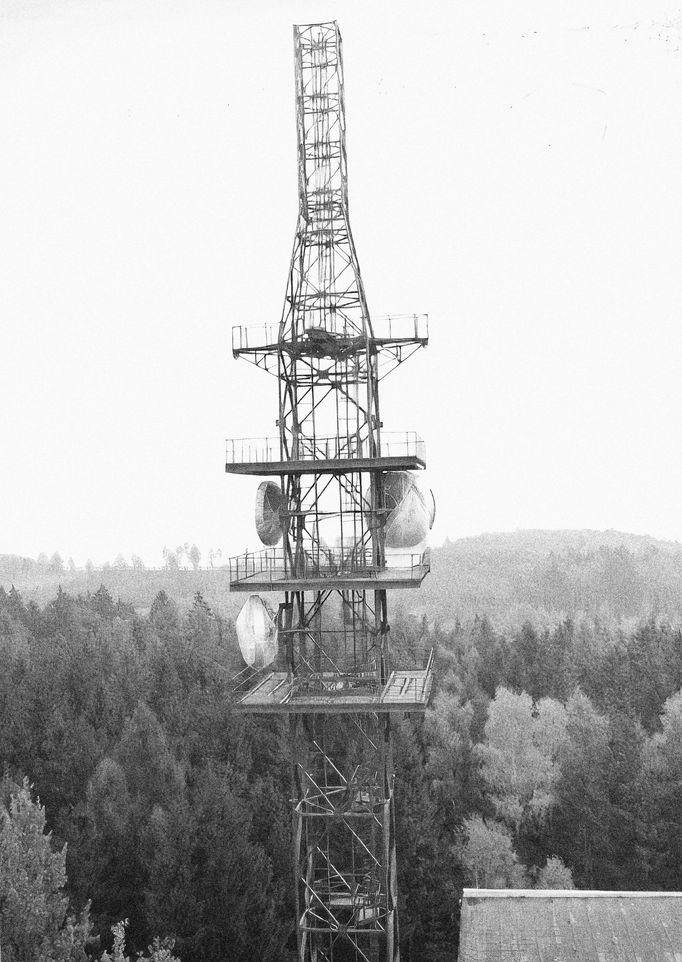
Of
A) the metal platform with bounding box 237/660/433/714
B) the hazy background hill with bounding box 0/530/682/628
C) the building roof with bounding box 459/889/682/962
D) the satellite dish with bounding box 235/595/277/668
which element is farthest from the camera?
the hazy background hill with bounding box 0/530/682/628

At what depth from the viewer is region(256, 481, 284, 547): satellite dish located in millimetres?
16125

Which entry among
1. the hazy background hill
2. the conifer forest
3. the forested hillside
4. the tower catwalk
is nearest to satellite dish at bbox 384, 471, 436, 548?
the tower catwalk

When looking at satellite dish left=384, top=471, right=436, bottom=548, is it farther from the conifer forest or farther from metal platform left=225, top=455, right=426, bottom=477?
the conifer forest

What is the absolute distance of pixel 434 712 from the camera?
33062 mm

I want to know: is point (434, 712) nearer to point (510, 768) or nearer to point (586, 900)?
point (510, 768)

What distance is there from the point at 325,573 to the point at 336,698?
2.21 m

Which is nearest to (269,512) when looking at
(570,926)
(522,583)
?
(570,926)

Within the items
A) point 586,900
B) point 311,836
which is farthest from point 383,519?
point 586,900

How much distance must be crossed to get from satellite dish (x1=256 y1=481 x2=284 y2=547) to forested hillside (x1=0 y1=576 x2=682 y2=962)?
746 centimetres

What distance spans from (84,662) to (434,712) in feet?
43.3

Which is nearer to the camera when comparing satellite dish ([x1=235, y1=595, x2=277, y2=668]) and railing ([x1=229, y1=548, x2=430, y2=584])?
satellite dish ([x1=235, y1=595, x2=277, y2=668])

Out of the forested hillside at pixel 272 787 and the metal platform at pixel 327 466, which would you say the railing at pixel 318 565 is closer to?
the metal platform at pixel 327 466

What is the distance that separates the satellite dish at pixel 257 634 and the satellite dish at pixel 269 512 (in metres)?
1.09

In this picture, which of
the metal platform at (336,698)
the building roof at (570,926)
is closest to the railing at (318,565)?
the metal platform at (336,698)
